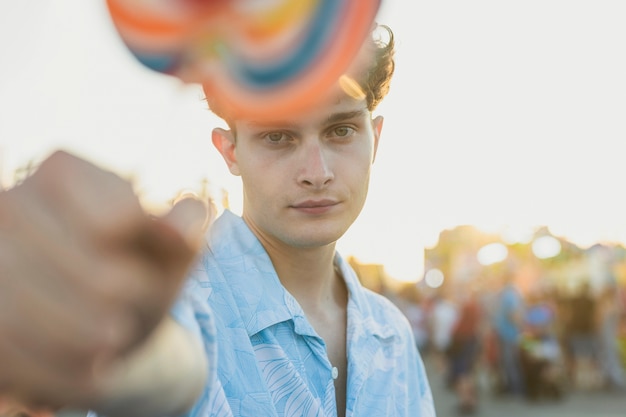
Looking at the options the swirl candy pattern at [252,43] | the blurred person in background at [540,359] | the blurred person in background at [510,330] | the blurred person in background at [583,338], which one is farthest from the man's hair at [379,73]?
the blurred person in background at [583,338]

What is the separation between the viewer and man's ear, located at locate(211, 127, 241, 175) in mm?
1953

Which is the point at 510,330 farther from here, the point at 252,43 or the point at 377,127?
the point at 252,43

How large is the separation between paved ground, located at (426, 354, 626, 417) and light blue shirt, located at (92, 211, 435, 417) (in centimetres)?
642

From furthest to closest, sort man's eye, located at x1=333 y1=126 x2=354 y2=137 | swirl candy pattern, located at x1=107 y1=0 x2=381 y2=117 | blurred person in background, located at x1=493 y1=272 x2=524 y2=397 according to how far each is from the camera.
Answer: blurred person in background, located at x1=493 y1=272 x2=524 y2=397 → man's eye, located at x1=333 y1=126 x2=354 y2=137 → swirl candy pattern, located at x1=107 y1=0 x2=381 y2=117

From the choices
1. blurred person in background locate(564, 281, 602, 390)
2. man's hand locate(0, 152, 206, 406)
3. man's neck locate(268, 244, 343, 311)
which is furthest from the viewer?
blurred person in background locate(564, 281, 602, 390)

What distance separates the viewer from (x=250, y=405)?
1.58m

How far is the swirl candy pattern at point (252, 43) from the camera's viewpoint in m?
0.95

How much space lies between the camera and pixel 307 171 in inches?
69.6

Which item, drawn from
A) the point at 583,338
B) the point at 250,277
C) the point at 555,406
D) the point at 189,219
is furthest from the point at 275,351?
the point at 583,338

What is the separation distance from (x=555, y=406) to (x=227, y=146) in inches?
297

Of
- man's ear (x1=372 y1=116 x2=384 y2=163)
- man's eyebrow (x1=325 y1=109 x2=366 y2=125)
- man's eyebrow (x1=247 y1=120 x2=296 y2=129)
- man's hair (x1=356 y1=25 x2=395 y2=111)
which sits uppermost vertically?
man's hair (x1=356 y1=25 x2=395 y2=111)

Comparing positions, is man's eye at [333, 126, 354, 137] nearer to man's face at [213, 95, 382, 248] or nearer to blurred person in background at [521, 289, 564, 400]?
man's face at [213, 95, 382, 248]

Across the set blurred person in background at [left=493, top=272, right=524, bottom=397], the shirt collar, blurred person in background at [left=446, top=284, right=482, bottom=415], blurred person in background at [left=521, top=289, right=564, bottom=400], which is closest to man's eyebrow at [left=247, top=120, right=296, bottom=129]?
the shirt collar

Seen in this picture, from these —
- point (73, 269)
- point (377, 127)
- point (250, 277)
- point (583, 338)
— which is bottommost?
point (73, 269)
